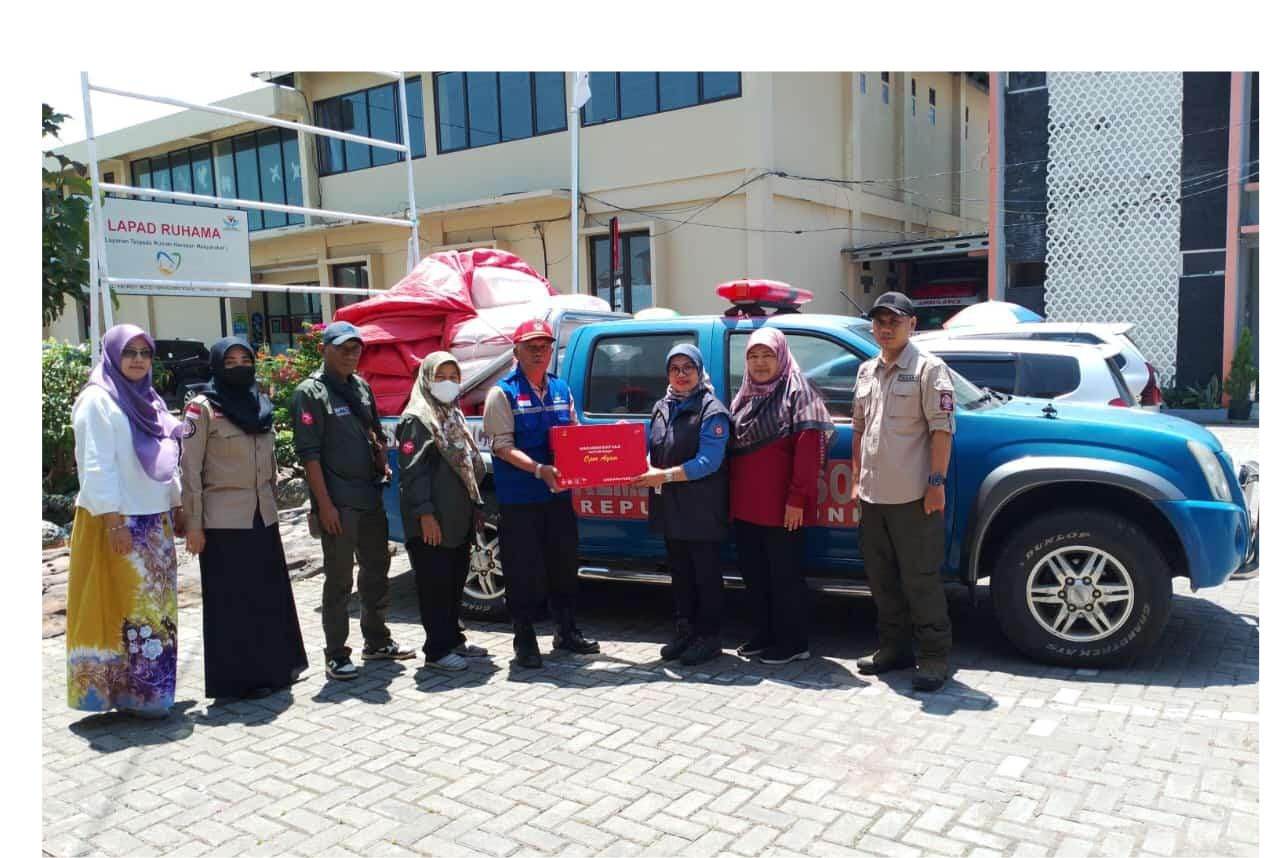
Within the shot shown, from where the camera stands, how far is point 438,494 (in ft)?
16.9

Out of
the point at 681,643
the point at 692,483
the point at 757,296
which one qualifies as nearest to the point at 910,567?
the point at 692,483

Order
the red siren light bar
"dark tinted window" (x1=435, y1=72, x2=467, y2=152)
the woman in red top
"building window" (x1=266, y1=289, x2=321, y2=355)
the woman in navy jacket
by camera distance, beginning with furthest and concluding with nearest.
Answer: "building window" (x1=266, y1=289, x2=321, y2=355) < "dark tinted window" (x1=435, y1=72, x2=467, y2=152) < the red siren light bar < the woman in navy jacket < the woman in red top

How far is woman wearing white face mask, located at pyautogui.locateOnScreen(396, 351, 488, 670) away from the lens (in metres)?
5.13

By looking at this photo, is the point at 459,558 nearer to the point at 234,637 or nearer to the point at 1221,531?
the point at 234,637

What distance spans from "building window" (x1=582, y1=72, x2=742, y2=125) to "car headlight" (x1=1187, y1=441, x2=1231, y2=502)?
1416 cm

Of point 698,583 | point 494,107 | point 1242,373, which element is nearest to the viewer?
point 698,583

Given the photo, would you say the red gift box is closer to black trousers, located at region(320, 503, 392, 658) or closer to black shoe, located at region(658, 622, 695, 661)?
black shoe, located at region(658, 622, 695, 661)

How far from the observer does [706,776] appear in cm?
386

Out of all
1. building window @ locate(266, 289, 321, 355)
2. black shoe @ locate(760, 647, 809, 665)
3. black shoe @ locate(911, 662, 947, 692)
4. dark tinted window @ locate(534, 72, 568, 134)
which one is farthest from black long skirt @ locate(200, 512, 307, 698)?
building window @ locate(266, 289, 321, 355)

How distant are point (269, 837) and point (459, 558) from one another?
2.06 m

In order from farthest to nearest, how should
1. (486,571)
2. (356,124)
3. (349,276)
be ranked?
(349,276) < (356,124) < (486,571)

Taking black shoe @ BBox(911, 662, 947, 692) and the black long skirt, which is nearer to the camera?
black shoe @ BBox(911, 662, 947, 692)

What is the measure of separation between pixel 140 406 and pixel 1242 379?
1776 cm

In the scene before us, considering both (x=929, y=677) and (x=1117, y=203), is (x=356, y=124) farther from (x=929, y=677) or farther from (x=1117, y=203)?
(x=929, y=677)
